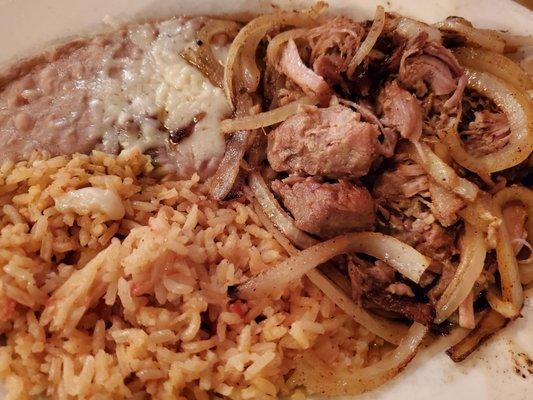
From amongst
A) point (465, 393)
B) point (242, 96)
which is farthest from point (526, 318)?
point (242, 96)

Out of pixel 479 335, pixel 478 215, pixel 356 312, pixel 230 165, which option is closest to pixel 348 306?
pixel 356 312

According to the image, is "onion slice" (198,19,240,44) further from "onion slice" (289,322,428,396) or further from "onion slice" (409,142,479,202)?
"onion slice" (289,322,428,396)

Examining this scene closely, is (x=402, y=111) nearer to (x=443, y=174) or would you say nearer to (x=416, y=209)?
(x=443, y=174)

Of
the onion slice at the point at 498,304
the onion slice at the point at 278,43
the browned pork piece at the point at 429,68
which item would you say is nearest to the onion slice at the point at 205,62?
the onion slice at the point at 278,43

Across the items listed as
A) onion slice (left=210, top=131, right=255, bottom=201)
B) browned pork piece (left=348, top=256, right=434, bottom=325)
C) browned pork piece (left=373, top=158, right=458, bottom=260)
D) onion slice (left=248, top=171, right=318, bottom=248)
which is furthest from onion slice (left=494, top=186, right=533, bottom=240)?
onion slice (left=210, top=131, right=255, bottom=201)

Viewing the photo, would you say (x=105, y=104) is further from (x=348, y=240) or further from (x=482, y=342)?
(x=482, y=342)

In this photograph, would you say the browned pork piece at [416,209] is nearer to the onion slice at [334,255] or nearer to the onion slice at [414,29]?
the onion slice at [334,255]
